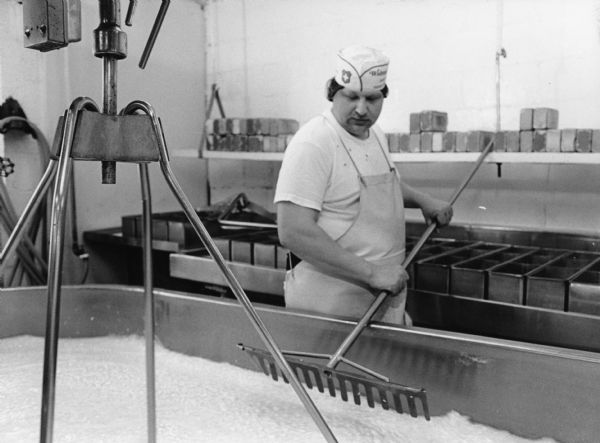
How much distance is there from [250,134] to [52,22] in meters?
2.59

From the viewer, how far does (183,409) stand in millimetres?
1335

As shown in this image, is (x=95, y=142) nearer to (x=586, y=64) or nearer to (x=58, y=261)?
(x=58, y=261)

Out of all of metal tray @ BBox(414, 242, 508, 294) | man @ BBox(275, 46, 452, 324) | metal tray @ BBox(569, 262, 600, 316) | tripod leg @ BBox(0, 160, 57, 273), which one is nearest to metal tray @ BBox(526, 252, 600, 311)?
metal tray @ BBox(569, 262, 600, 316)

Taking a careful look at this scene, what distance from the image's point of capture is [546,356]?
113 centimetres

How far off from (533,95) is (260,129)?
135 cm

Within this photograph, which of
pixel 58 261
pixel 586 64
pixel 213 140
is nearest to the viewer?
pixel 58 261

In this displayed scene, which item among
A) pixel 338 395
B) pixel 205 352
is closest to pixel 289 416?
pixel 338 395

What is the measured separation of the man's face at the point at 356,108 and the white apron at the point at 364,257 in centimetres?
6

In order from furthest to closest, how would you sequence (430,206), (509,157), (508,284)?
(509,157) → (430,206) → (508,284)

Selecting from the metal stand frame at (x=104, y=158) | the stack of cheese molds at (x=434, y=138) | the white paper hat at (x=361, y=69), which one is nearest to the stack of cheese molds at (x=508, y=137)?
the stack of cheese molds at (x=434, y=138)

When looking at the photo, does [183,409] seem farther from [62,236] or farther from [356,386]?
[62,236]

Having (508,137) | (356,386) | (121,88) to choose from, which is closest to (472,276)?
(508,137)

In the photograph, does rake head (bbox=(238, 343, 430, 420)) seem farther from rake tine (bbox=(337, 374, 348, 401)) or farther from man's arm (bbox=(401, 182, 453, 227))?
man's arm (bbox=(401, 182, 453, 227))

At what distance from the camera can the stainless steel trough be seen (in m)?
1.12
